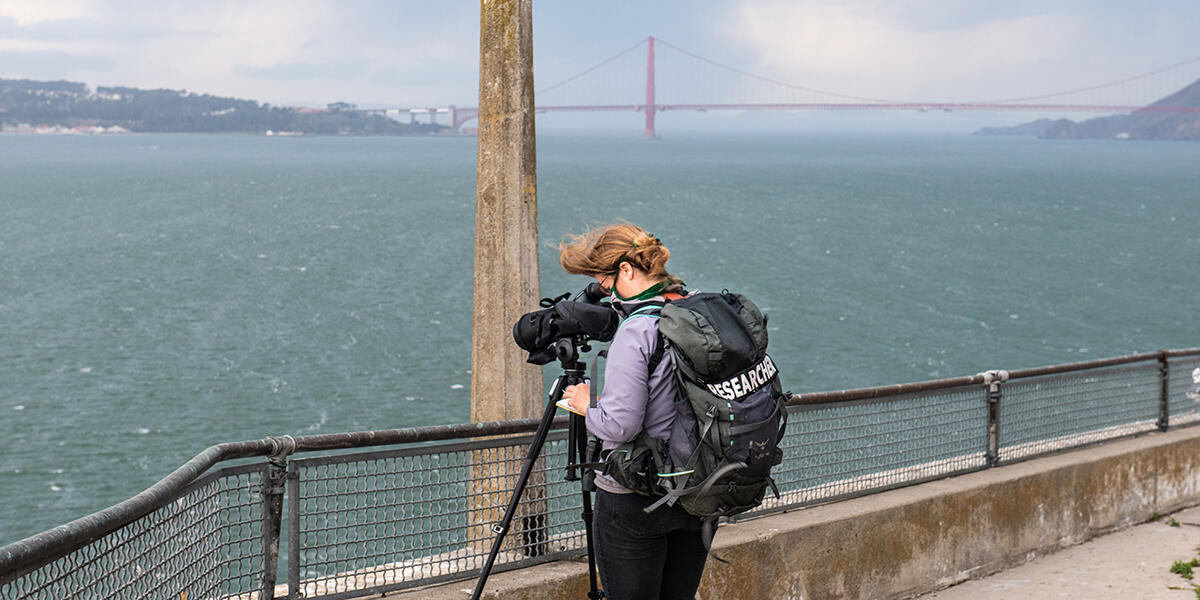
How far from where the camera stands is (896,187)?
134 m

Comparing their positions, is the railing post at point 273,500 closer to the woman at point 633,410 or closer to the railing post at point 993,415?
the woman at point 633,410

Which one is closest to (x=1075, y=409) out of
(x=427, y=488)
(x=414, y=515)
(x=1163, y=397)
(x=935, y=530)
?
(x=1163, y=397)

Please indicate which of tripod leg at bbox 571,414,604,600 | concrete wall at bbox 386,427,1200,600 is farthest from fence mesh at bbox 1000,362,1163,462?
tripod leg at bbox 571,414,604,600

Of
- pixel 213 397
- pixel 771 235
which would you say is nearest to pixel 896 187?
pixel 771 235

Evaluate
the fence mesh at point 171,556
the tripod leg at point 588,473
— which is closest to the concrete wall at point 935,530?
the tripod leg at point 588,473

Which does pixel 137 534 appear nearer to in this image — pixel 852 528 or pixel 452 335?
pixel 852 528

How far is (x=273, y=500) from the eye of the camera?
4.13 metres

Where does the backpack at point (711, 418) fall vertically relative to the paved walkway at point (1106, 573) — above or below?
above

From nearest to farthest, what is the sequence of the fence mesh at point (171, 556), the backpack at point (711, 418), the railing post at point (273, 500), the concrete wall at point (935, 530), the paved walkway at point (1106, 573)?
1. the fence mesh at point (171, 556)
2. the backpack at point (711, 418)
3. the railing post at point (273, 500)
4. the concrete wall at point (935, 530)
5. the paved walkway at point (1106, 573)

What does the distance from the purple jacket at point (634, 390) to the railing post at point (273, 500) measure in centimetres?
115

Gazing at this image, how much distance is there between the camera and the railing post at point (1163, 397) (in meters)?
8.45

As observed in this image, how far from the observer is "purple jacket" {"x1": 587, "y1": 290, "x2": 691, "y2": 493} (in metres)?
3.42

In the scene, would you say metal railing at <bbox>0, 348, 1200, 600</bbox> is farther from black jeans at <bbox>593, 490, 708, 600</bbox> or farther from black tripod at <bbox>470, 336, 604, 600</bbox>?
black jeans at <bbox>593, 490, 708, 600</bbox>

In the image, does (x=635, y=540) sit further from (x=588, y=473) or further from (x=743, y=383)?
(x=743, y=383)
